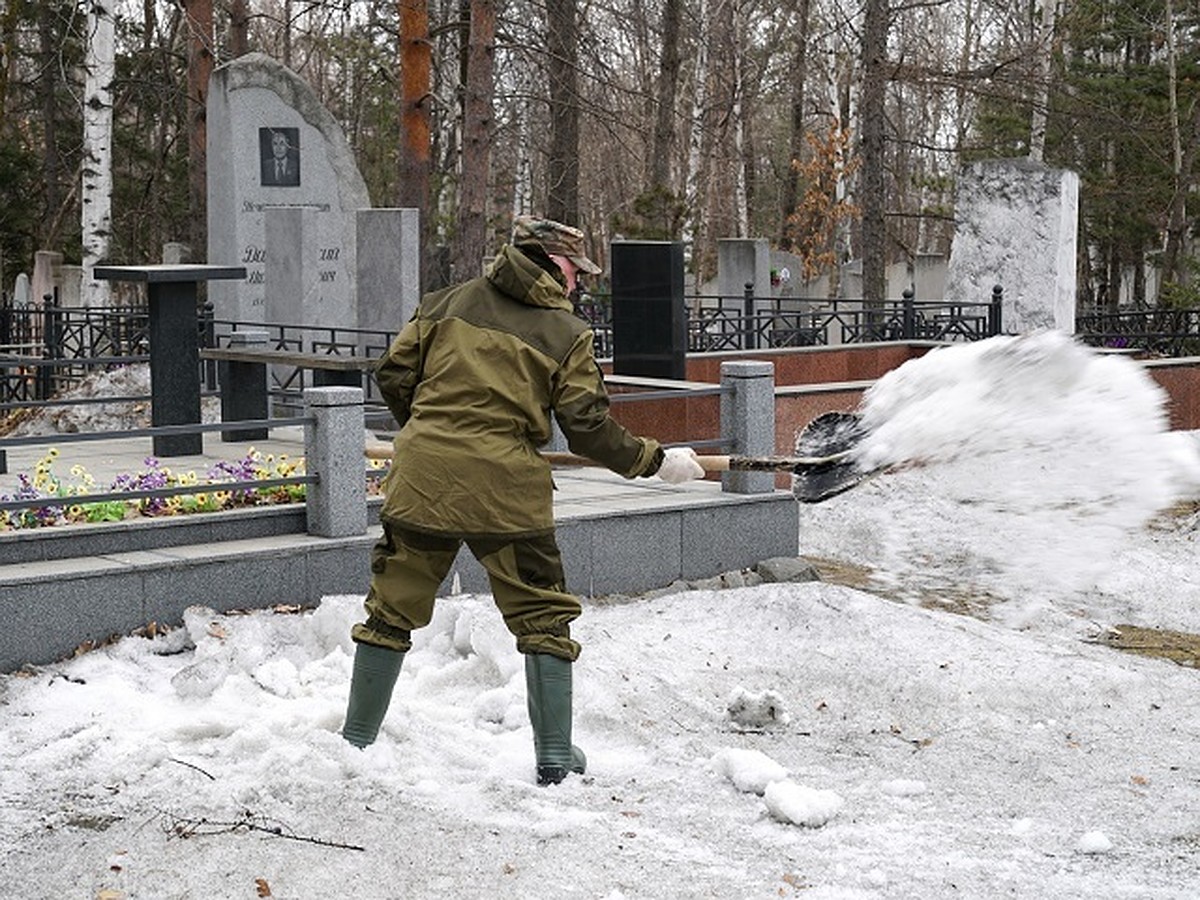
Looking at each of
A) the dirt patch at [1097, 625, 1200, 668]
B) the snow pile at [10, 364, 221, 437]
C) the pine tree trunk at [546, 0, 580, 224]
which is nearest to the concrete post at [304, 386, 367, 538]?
the dirt patch at [1097, 625, 1200, 668]

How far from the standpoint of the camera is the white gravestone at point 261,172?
18.8 meters

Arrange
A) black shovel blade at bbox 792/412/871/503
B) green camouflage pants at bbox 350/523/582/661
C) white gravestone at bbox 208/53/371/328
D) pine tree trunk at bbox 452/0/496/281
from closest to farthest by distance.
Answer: green camouflage pants at bbox 350/523/582/661 < black shovel blade at bbox 792/412/871/503 < white gravestone at bbox 208/53/371/328 < pine tree trunk at bbox 452/0/496/281

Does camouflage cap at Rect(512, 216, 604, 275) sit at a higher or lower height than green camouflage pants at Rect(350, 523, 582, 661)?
higher

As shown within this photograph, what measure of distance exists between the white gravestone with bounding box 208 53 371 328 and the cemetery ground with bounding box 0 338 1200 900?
1028cm

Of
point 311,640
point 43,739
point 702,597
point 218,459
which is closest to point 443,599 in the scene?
point 311,640

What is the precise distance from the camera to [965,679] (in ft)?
27.7

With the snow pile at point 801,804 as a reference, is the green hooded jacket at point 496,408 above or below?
above

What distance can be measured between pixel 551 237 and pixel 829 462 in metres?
1.48

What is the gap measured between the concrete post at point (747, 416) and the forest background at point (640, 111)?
36.3 ft

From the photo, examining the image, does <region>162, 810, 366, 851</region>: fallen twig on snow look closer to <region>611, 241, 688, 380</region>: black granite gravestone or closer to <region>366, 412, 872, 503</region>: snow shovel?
<region>366, 412, 872, 503</region>: snow shovel

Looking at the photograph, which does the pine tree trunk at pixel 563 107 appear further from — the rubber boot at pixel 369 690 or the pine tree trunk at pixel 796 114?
the rubber boot at pixel 369 690

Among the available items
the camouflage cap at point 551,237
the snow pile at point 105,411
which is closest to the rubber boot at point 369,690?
the camouflage cap at point 551,237

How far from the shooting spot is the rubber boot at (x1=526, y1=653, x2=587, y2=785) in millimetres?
6465

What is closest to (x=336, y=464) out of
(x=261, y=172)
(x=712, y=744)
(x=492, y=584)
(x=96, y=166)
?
(x=712, y=744)
